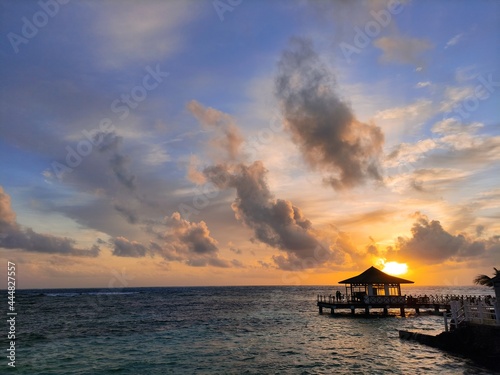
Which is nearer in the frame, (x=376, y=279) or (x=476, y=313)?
(x=476, y=313)

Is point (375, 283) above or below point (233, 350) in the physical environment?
above

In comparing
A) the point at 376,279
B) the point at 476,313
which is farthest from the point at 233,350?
the point at 376,279

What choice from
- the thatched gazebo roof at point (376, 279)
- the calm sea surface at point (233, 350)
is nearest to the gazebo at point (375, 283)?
the thatched gazebo roof at point (376, 279)

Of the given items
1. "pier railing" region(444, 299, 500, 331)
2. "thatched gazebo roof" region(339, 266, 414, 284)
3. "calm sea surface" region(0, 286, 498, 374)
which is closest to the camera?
"pier railing" region(444, 299, 500, 331)

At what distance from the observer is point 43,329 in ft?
148

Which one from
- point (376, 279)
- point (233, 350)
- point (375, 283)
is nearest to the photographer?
point (233, 350)

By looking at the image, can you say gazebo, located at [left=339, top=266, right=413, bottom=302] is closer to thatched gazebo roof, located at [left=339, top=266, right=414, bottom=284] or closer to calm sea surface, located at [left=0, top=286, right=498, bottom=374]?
thatched gazebo roof, located at [left=339, top=266, right=414, bottom=284]

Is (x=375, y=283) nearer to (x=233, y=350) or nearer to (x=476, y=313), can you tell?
(x=476, y=313)

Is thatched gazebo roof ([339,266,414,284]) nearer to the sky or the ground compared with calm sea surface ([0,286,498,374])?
nearer to the sky

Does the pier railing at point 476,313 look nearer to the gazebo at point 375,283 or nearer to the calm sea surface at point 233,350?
the calm sea surface at point 233,350

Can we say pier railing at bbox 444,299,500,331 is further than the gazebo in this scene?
No

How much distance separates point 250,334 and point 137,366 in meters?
16.5

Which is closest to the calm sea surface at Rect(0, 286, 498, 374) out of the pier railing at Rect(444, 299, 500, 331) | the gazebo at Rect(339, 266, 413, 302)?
the pier railing at Rect(444, 299, 500, 331)

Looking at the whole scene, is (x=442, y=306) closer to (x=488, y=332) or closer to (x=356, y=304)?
(x=356, y=304)
